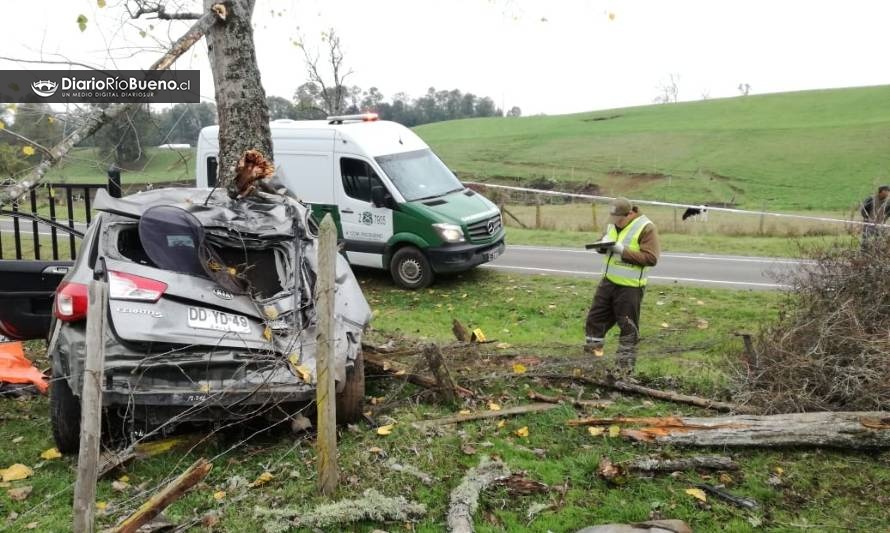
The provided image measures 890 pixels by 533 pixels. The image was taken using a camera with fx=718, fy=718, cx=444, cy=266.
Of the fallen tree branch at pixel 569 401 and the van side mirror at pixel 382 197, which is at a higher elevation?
the van side mirror at pixel 382 197

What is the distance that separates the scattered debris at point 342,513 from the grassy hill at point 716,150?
3222 cm

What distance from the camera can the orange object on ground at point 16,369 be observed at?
616cm

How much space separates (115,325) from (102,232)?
93cm

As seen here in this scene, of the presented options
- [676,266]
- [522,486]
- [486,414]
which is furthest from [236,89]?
[676,266]

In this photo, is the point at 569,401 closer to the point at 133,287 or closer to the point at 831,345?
the point at 831,345

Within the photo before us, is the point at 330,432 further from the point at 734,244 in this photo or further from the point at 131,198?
the point at 734,244

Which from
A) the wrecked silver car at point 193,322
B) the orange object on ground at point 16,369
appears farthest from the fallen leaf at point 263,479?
the orange object on ground at point 16,369

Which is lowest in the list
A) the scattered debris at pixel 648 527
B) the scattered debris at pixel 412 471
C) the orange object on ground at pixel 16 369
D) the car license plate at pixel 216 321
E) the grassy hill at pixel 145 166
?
the scattered debris at pixel 648 527

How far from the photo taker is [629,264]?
6.95m

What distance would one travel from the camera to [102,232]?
192 inches

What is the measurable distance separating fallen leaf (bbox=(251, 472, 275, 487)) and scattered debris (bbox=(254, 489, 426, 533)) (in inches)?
15.3

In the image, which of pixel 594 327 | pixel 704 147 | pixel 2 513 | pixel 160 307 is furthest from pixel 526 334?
pixel 704 147

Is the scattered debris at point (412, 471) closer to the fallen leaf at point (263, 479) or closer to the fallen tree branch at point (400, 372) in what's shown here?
the fallen leaf at point (263, 479)

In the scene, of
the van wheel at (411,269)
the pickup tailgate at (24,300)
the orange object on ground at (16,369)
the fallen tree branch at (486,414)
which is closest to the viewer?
the fallen tree branch at (486,414)
